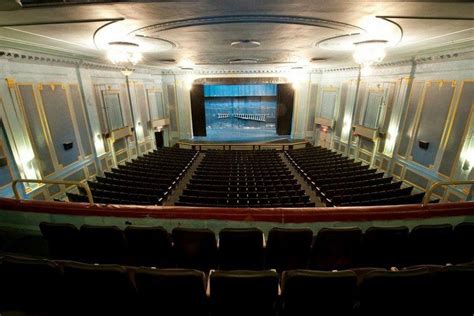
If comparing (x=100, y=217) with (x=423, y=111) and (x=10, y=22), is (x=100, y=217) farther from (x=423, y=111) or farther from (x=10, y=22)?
(x=423, y=111)

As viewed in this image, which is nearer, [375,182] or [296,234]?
[296,234]

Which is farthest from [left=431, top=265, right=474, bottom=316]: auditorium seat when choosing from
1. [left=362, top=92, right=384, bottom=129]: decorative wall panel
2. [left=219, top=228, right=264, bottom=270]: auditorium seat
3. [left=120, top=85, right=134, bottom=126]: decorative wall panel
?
[left=120, top=85, right=134, bottom=126]: decorative wall panel

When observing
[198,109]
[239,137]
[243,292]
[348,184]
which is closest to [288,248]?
[243,292]


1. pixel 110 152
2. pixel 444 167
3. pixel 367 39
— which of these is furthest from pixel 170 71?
pixel 444 167

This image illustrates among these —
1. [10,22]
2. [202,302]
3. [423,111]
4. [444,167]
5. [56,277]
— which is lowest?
[444,167]

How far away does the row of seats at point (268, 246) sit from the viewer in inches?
104

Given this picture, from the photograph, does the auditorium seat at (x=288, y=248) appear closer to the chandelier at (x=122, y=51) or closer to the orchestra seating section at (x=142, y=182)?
the orchestra seating section at (x=142, y=182)

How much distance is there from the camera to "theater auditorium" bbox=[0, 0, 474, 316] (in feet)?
6.48

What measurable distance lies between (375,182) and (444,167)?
2330 millimetres

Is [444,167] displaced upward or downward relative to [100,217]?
downward

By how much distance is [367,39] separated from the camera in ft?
20.9

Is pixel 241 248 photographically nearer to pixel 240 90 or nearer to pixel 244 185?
pixel 244 185

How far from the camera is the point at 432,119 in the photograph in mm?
8078

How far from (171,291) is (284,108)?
62.2 ft
